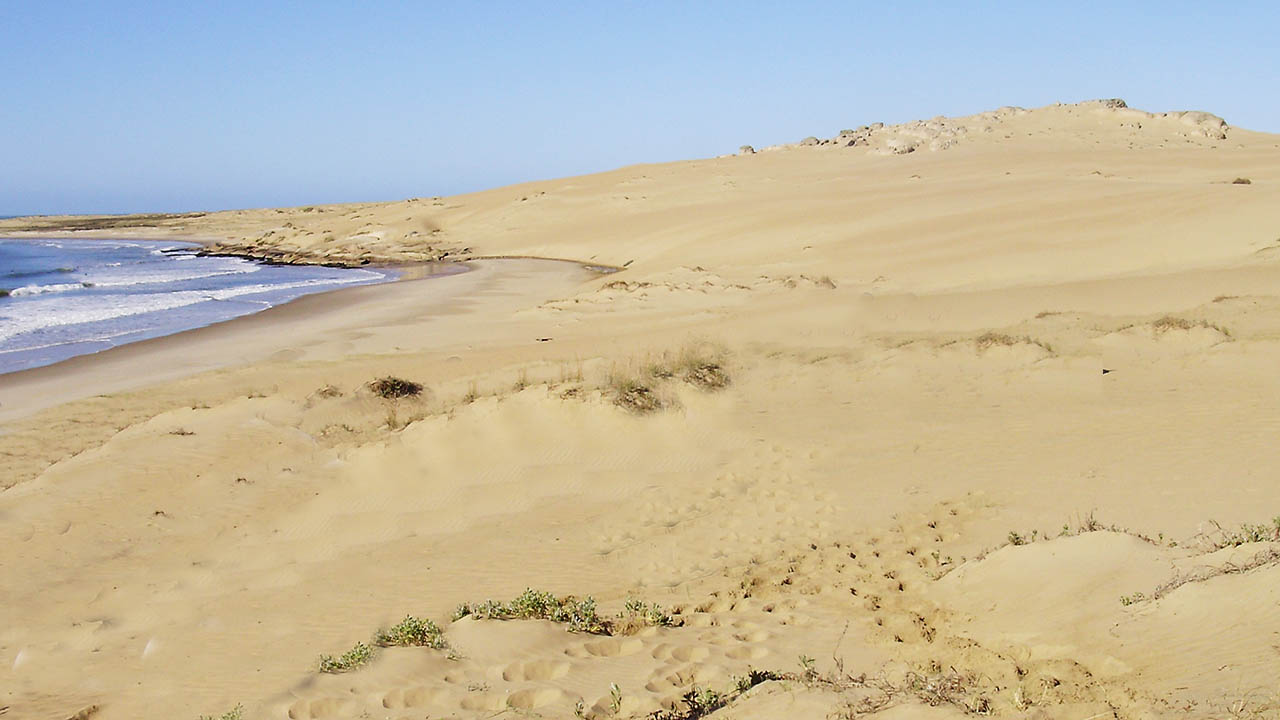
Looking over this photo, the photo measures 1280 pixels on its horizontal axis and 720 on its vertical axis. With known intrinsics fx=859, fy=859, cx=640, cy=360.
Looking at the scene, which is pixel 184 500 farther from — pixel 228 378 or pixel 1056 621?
pixel 1056 621

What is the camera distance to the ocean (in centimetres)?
1948

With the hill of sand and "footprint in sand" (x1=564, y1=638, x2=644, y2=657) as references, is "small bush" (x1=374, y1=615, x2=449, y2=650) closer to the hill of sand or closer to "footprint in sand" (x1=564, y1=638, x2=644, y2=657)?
the hill of sand

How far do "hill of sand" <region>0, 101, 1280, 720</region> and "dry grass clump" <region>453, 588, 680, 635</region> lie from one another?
0.10 feet

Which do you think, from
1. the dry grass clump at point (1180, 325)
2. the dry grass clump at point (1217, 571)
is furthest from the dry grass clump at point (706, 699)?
the dry grass clump at point (1180, 325)

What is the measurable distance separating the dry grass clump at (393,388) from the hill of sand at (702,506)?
0.16m

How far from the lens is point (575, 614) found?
225 inches

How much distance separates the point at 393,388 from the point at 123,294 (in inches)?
872

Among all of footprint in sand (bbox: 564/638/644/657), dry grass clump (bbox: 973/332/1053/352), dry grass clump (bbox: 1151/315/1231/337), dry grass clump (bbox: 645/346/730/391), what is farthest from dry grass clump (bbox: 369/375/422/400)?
dry grass clump (bbox: 1151/315/1231/337)

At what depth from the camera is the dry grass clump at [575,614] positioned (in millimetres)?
5590

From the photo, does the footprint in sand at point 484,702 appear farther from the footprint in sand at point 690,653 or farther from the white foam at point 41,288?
the white foam at point 41,288

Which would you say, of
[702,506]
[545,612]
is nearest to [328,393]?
[702,506]

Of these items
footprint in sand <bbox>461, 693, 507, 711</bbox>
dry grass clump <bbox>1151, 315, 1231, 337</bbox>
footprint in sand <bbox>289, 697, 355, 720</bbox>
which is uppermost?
dry grass clump <bbox>1151, 315, 1231, 337</bbox>

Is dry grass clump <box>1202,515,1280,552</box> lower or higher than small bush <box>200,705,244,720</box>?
higher

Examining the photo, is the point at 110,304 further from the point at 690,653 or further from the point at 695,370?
the point at 690,653
